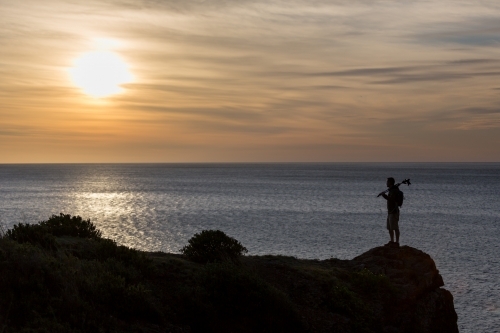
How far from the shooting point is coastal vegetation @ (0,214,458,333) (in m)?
13.8

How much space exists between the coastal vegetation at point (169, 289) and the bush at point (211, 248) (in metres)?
0.03

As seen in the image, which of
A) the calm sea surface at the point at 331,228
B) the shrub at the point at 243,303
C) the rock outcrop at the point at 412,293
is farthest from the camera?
the calm sea surface at the point at 331,228

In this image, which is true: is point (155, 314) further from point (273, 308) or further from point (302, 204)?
point (302, 204)

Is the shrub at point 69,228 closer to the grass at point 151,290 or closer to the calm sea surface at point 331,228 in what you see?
the grass at point 151,290

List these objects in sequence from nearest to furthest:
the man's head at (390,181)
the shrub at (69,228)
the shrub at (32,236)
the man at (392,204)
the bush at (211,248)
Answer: the shrub at (32,236) < the bush at (211,248) < the shrub at (69,228) < the man's head at (390,181) < the man at (392,204)

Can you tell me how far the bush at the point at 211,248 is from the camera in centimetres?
1858

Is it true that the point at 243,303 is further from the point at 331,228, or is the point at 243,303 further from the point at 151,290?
the point at 331,228

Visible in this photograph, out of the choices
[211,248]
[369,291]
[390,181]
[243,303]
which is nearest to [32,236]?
[211,248]

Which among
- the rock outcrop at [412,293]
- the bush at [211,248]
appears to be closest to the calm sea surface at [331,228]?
the rock outcrop at [412,293]

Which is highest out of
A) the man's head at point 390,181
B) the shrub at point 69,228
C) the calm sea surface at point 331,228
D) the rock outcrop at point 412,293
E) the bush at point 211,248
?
the man's head at point 390,181

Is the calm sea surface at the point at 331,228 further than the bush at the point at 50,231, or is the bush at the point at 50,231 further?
the calm sea surface at the point at 331,228

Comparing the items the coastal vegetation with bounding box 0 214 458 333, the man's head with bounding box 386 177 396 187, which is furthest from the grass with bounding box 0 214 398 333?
the man's head with bounding box 386 177 396 187

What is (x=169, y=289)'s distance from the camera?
16312 mm

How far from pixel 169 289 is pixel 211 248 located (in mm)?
2868
